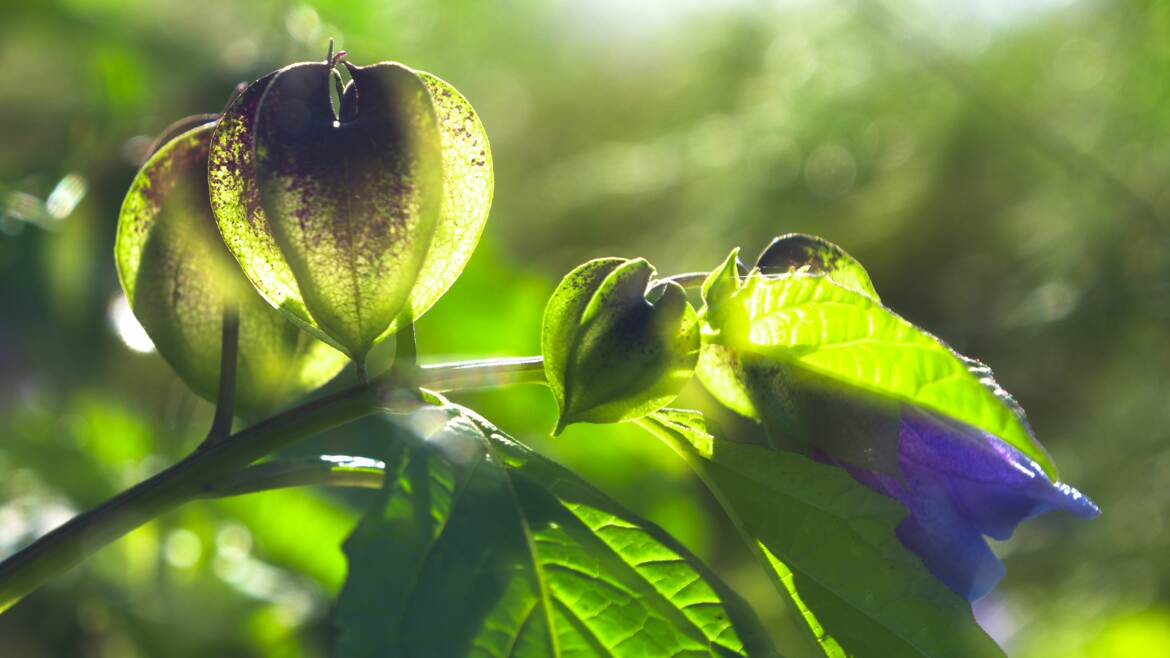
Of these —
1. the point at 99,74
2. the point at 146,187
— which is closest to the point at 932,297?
the point at 99,74

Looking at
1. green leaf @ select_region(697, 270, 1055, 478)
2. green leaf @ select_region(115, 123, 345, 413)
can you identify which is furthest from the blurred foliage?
green leaf @ select_region(697, 270, 1055, 478)

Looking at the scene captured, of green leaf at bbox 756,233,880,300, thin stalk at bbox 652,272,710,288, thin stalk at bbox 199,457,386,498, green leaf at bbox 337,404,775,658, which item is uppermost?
green leaf at bbox 756,233,880,300

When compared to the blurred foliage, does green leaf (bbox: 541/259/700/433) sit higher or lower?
lower

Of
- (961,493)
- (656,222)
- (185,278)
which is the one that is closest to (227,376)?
(185,278)

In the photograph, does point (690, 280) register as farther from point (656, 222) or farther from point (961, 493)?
point (656, 222)

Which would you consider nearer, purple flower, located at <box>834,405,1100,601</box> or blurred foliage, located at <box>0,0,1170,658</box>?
purple flower, located at <box>834,405,1100,601</box>

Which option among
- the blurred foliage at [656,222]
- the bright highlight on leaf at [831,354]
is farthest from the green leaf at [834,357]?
the blurred foliage at [656,222]

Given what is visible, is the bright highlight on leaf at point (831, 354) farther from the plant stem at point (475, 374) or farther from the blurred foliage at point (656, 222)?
the blurred foliage at point (656, 222)

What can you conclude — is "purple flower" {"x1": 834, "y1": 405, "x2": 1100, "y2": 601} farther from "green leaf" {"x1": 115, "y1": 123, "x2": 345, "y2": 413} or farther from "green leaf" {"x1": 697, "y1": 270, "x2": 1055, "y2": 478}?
"green leaf" {"x1": 115, "y1": 123, "x2": 345, "y2": 413}
